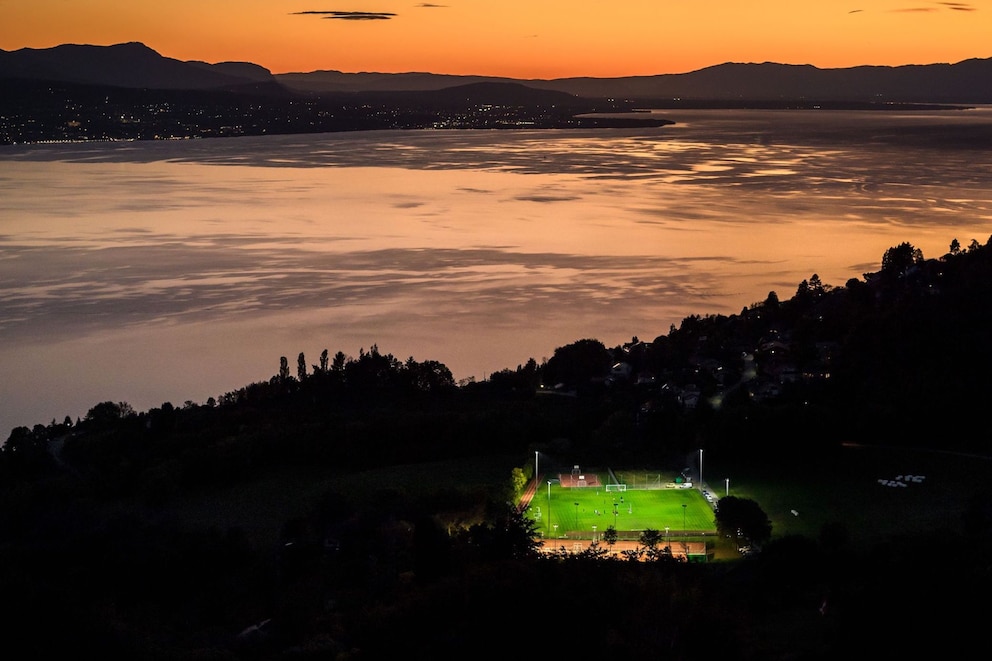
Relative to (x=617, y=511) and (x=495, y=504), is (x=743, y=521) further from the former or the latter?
(x=495, y=504)

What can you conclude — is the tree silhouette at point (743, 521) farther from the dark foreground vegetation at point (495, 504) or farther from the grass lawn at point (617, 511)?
the grass lawn at point (617, 511)

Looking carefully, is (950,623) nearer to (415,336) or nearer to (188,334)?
(415,336)

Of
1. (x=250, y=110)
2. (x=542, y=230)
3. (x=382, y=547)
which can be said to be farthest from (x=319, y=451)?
(x=250, y=110)

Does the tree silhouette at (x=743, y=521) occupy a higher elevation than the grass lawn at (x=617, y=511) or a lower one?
higher

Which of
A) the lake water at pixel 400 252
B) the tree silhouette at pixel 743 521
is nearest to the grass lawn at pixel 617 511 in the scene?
the tree silhouette at pixel 743 521

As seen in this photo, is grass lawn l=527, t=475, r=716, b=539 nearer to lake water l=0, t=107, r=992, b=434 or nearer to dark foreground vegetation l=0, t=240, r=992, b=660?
dark foreground vegetation l=0, t=240, r=992, b=660

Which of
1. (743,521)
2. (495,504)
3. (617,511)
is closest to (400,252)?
(617,511)

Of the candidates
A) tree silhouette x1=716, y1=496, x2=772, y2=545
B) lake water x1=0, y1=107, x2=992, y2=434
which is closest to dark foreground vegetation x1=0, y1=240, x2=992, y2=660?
tree silhouette x1=716, y1=496, x2=772, y2=545
